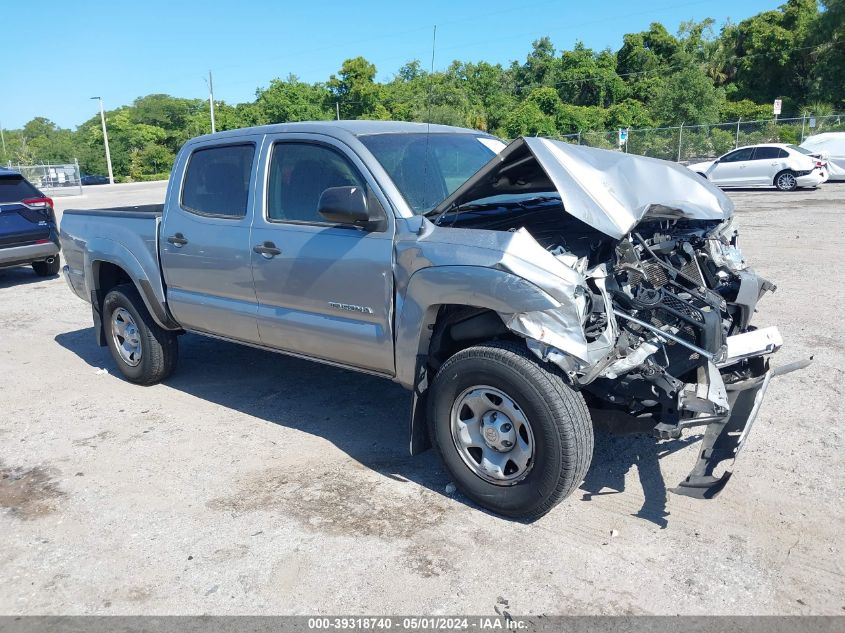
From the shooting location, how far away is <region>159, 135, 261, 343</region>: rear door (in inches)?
195

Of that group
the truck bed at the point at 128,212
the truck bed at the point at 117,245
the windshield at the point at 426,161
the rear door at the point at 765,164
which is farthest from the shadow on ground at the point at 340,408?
the rear door at the point at 765,164

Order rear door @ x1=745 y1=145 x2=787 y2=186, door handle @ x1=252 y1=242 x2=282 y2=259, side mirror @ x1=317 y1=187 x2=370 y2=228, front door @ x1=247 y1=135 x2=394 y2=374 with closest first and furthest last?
side mirror @ x1=317 y1=187 x2=370 y2=228, front door @ x1=247 y1=135 x2=394 y2=374, door handle @ x1=252 y1=242 x2=282 y2=259, rear door @ x1=745 y1=145 x2=787 y2=186

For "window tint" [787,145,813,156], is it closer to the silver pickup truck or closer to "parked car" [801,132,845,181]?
"parked car" [801,132,845,181]

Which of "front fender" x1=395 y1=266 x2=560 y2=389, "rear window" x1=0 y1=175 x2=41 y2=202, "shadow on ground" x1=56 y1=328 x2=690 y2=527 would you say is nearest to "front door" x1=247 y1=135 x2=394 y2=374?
"front fender" x1=395 y1=266 x2=560 y2=389

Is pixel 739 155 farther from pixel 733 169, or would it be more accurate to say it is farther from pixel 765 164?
pixel 765 164

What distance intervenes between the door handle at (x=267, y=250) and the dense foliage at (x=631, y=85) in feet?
90.6

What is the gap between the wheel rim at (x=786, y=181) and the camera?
21.5 metres

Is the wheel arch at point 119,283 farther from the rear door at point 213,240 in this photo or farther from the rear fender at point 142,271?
the rear door at point 213,240

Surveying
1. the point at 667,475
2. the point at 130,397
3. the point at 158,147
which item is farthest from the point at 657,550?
the point at 158,147

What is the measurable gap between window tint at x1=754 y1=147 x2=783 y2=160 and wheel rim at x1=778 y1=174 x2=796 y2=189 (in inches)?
27.2

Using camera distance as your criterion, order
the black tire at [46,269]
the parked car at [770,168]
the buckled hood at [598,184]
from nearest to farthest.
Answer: the buckled hood at [598,184] < the black tire at [46,269] < the parked car at [770,168]

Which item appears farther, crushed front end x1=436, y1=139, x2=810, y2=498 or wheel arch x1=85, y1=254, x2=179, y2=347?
wheel arch x1=85, y1=254, x2=179, y2=347

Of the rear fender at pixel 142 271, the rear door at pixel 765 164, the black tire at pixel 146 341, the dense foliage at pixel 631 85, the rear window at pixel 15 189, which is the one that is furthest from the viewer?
the dense foliage at pixel 631 85

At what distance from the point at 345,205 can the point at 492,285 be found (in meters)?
1.00
